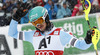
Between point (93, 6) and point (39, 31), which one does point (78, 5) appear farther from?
point (39, 31)

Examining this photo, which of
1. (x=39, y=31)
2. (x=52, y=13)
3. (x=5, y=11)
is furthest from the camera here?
(x=5, y=11)

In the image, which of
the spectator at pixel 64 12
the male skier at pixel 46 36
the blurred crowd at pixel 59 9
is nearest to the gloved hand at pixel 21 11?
the male skier at pixel 46 36

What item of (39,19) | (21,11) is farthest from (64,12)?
(39,19)

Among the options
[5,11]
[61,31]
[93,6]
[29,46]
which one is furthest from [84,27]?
[5,11]

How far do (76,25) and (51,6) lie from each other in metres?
1.88

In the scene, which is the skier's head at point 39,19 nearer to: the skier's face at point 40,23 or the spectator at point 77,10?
the skier's face at point 40,23

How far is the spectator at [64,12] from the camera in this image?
706 centimetres

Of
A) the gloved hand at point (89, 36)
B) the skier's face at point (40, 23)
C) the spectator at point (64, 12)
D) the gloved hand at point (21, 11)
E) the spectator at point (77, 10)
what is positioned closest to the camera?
the gloved hand at point (89, 36)

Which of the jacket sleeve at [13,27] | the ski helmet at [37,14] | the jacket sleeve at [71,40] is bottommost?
the jacket sleeve at [71,40]

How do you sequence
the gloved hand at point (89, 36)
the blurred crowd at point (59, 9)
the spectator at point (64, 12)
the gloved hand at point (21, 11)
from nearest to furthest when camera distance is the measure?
the gloved hand at point (89, 36) → the gloved hand at point (21, 11) → the blurred crowd at point (59, 9) → the spectator at point (64, 12)

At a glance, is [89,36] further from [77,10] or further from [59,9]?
[59,9]

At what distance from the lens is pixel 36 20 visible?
3.29 metres

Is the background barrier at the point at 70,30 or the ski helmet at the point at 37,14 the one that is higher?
the ski helmet at the point at 37,14

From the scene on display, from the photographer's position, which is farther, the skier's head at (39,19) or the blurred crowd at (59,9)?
the blurred crowd at (59,9)
